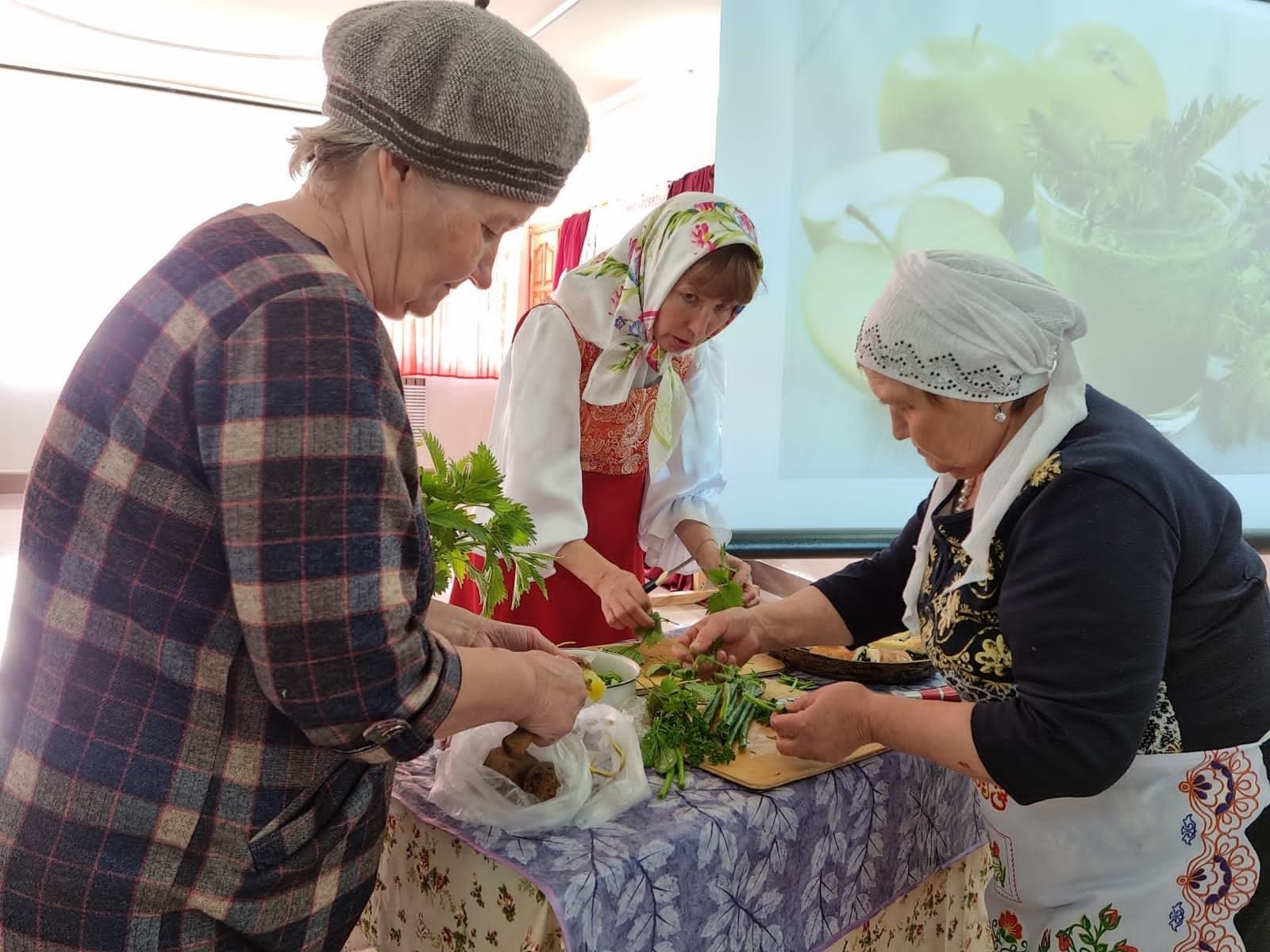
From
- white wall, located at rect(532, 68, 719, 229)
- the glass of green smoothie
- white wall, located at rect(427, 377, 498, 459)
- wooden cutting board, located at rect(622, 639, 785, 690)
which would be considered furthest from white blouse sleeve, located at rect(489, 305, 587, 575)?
white wall, located at rect(427, 377, 498, 459)

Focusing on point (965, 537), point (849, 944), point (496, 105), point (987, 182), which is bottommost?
point (849, 944)

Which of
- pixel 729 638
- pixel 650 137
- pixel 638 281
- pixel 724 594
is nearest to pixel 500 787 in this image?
pixel 729 638

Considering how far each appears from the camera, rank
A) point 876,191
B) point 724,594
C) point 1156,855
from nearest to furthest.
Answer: point 1156,855 < point 724,594 < point 876,191

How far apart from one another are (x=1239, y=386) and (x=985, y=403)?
2.66 m

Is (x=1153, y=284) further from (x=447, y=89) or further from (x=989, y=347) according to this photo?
(x=447, y=89)

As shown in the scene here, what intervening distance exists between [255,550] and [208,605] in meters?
0.10

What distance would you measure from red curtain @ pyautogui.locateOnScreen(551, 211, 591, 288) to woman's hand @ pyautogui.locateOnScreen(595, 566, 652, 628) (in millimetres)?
5575

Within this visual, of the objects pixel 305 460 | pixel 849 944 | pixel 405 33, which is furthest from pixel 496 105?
pixel 849 944

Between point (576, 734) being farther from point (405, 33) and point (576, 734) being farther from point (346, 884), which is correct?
point (405, 33)

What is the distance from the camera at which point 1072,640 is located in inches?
45.5

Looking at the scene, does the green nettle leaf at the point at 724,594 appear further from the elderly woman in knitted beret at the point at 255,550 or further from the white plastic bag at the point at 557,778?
the elderly woman in knitted beret at the point at 255,550

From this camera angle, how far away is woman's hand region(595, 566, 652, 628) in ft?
5.97

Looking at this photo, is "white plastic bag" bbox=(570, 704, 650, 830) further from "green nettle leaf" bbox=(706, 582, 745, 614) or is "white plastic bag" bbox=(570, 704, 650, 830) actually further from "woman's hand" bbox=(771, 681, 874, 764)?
"green nettle leaf" bbox=(706, 582, 745, 614)

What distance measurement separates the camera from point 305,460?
78cm
